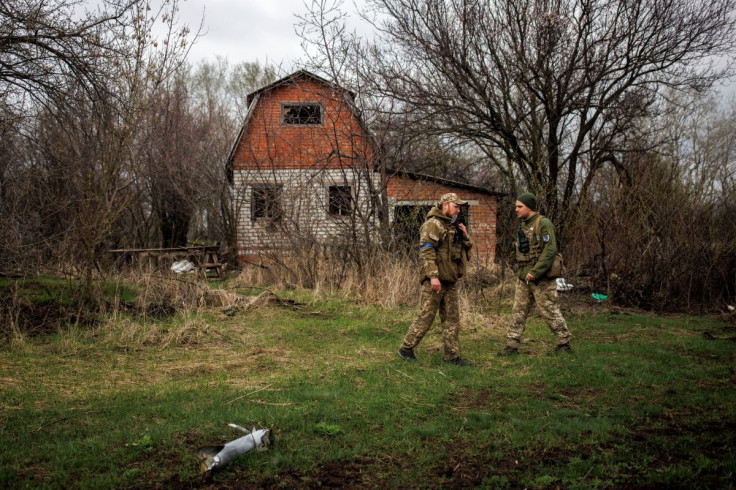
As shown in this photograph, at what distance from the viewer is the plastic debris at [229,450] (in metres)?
3.78

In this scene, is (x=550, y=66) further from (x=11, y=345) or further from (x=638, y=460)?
(x=11, y=345)

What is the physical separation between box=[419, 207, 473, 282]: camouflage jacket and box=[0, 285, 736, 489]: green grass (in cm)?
118

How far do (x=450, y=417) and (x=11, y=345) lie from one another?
6159 millimetres

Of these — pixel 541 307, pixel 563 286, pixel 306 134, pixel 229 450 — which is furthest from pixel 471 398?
pixel 306 134

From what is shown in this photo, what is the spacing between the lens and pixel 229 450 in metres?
3.93

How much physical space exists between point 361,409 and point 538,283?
3303 millimetres

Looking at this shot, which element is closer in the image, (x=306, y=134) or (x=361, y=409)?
(x=361, y=409)

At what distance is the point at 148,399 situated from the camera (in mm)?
5512

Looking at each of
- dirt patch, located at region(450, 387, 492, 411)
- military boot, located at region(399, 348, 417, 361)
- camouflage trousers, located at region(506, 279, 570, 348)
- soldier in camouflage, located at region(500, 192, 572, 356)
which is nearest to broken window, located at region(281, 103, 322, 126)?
soldier in camouflage, located at region(500, 192, 572, 356)

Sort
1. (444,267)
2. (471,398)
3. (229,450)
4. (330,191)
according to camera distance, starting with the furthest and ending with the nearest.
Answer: (330,191)
(444,267)
(471,398)
(229,450)

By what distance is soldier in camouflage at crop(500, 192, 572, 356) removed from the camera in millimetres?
7160

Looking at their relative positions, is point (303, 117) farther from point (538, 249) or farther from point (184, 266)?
point (538, 249)

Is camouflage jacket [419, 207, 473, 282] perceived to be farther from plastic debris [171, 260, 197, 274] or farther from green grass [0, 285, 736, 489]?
plastic debris [171, 260, 197, 274]

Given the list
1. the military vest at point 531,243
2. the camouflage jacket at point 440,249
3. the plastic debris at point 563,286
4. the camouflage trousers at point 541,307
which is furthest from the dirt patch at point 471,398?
the plastic debris at point 563,286
